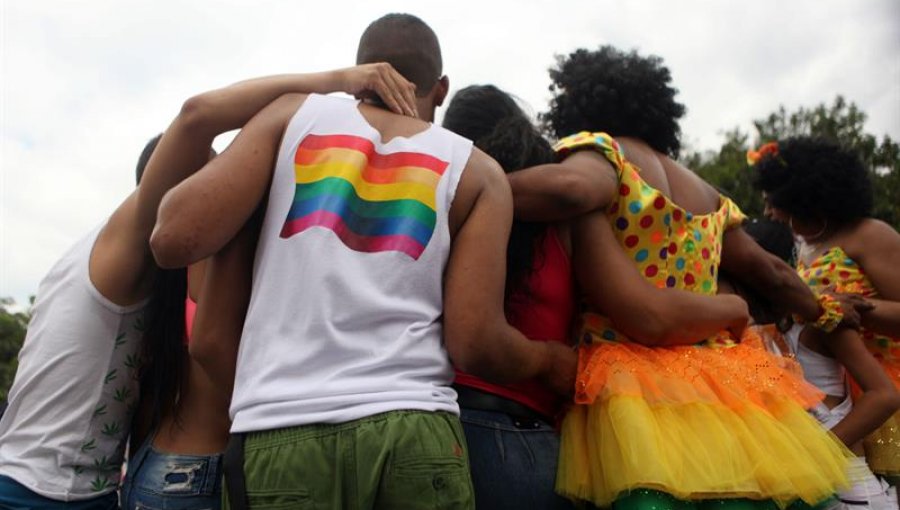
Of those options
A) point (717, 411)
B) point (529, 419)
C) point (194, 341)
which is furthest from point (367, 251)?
point (717, 411)

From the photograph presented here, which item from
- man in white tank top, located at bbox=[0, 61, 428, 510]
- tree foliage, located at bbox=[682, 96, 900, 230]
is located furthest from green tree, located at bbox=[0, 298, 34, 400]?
tree foliage, located at bbox=[682, 96, 900, 230]

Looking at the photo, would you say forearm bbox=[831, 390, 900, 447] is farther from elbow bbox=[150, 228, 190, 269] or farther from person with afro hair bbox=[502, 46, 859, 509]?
elbow bbox=[150, 228, 190, 269]

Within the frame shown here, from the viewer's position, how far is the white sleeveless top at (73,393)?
211 centimetres

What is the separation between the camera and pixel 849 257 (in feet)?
12.6

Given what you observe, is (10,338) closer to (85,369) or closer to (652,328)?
(85,369)

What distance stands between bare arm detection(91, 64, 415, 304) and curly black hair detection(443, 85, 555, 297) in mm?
448

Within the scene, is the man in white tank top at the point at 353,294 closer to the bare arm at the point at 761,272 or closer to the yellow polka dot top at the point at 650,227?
the yellow polka dot top at the point at 650,227

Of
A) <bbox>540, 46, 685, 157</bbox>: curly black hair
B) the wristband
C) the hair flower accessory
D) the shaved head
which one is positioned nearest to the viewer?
the shaved head

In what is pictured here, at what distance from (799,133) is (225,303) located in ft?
53.1

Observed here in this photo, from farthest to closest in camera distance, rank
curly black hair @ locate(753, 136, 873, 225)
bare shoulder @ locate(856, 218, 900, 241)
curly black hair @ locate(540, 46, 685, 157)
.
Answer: curly black hair @ locate(753, 136, 873, 225) → bare shoulder @ locate(856, 218, 900, 241) → curly black hair @ locate(540, 46, 685, 157)

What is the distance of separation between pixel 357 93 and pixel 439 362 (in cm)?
Result: 72

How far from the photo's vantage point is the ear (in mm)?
2321

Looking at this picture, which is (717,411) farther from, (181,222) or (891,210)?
(891,210)

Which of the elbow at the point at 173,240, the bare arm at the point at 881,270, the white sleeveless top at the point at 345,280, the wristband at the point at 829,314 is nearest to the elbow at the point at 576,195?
the white sleeveless top at the point at 345,280
